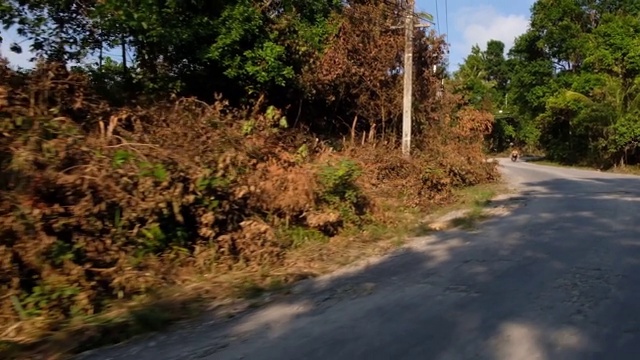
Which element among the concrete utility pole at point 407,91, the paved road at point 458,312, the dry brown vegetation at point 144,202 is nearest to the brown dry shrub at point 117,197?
the dry brown vegetation at point 144,202

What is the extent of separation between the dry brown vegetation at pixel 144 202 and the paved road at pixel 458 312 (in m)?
1.10

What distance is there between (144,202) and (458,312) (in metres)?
4.15

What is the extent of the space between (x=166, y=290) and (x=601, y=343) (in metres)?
4.85

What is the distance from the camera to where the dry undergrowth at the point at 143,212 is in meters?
6.93

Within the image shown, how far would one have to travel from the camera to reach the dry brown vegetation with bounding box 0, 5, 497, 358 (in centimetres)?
705

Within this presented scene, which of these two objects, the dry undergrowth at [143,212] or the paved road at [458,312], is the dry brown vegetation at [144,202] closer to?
the dry undergrowth at [143,212]

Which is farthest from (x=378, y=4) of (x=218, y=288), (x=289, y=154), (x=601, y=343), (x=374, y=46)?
(x=601, y=343)

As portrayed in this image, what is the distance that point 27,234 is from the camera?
703 centimetres

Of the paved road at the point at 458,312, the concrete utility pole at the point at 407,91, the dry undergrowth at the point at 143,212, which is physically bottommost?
the paved road at the point at 458,312

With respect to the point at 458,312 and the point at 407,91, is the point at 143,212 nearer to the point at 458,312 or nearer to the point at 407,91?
the point at 458,312

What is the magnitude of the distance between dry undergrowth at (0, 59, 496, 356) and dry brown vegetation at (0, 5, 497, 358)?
0.06 feet

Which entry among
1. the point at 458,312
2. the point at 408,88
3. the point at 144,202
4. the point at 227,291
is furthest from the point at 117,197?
the point at 408,88

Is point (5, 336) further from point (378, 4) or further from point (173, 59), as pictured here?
point (378, 4)

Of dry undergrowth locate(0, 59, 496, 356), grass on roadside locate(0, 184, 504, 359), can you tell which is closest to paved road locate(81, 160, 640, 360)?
grass on roadside locate(0, 184, 504, 359)
